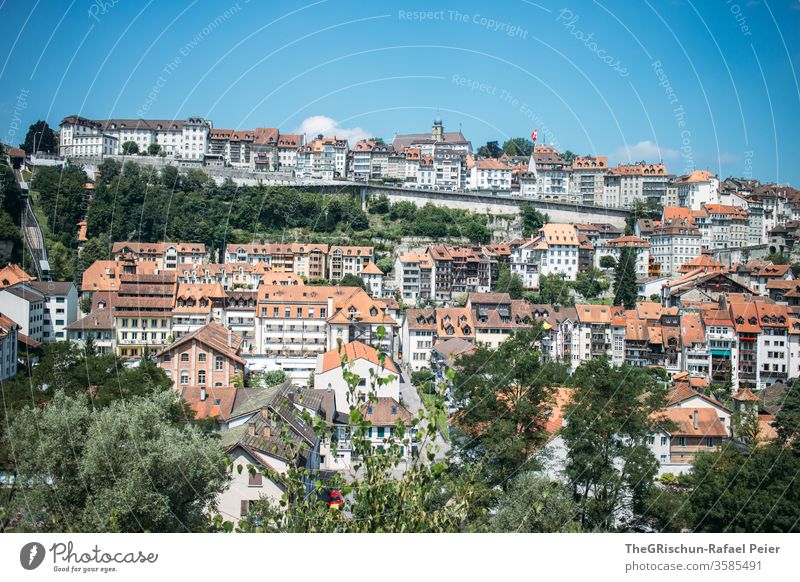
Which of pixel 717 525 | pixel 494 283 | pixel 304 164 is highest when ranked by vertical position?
pixel 304 164

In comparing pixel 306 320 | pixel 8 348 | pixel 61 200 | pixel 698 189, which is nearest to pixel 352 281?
pixel 306 320

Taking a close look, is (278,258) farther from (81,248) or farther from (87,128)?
(87,128)

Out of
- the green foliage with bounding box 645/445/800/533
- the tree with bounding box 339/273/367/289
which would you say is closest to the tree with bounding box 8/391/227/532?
the green foliage with bounding box 645/445/800/533

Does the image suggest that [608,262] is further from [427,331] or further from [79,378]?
[79,378]

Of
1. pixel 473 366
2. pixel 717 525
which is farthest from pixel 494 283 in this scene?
pixel 717 525

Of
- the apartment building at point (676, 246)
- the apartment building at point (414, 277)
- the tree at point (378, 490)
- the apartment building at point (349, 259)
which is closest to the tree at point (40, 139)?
the apartment building at point (349, 259)

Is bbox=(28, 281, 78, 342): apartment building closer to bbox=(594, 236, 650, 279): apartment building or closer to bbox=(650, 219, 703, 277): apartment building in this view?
bbox=(594, 236, 650, 279): apartment building
